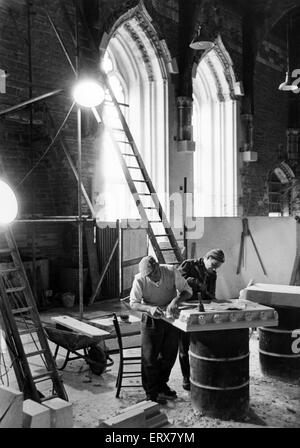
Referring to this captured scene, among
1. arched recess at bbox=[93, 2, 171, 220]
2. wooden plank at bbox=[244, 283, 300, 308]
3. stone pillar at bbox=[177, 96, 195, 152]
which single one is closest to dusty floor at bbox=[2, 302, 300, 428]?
wooden plank at bbox=[244, 283, 300, 308]

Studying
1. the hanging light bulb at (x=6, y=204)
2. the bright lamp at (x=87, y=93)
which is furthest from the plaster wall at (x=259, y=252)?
the hanging light bulb at (x=6, y=204)

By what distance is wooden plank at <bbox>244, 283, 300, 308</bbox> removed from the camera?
17.7ft

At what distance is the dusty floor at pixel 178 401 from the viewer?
4453 millimetres

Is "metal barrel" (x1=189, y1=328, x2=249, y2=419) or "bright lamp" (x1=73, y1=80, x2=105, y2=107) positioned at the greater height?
"bright lamp" (x1=73, y1=80, x2=105, y2=107)

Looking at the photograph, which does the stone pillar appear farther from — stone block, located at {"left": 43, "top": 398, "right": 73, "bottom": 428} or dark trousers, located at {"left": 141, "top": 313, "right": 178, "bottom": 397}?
stone block, located at {"left": 43, "top": 398, "right": 73, "bottom": 428}

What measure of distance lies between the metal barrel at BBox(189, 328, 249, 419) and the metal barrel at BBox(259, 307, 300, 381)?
1082 millimetres

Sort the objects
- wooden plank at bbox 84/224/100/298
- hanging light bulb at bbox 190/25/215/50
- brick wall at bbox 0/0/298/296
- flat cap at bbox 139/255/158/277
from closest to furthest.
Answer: flat cap at bbox 139/255/158/277
brick wall at bbox 0/0/298/296
hanging light bulb at bbox 190/25/215/50
wooden plank at bbox 84/224/100/298

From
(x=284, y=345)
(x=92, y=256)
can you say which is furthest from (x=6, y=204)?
(x=92, y=256)

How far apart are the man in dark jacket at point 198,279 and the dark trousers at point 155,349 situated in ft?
1.33

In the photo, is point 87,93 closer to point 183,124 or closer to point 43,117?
point 43,117

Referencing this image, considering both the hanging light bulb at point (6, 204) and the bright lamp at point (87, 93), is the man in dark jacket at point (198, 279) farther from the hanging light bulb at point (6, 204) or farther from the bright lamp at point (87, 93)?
the bright lamp at point (87, 93)

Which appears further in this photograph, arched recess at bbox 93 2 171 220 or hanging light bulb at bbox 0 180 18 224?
arched recess at bbox 93 2 171 220

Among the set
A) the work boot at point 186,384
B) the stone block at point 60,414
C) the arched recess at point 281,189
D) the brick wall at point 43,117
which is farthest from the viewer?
the arched recess at point 281,189
